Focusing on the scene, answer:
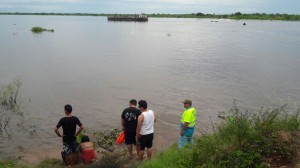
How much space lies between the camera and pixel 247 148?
21.7 feet

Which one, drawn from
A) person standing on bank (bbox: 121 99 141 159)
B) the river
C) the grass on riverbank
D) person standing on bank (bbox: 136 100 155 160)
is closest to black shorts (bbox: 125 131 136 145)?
person standing on bank (bbox: 121 99 141 159)

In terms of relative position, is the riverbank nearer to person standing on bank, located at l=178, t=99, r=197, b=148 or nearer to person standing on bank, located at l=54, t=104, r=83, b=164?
person standing on bank, located at l=178, t=99, r=197, b=148

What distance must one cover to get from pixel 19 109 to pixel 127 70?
11430 mm

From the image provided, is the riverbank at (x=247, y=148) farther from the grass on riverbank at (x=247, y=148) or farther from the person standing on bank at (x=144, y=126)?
the person standing on bank at (x=144, y=126)

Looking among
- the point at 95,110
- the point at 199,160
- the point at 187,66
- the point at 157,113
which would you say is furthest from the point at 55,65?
the point at 199,160

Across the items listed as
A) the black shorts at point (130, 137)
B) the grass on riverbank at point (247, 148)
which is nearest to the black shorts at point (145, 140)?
the black shorts at point (130, 137)

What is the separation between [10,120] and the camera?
44.2ft

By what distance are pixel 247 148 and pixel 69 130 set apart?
4784 millimetres

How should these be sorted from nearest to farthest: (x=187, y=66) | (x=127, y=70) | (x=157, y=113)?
(x=157, y=113) → (x=127, y=70) → (x=187, y=66)

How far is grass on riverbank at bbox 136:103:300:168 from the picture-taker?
641cm

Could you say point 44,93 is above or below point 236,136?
below

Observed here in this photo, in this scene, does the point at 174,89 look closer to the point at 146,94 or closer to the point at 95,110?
the point at 146,94

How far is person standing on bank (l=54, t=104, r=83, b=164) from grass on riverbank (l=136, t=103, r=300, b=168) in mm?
2528

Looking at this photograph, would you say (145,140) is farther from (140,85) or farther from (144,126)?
(140,85)
